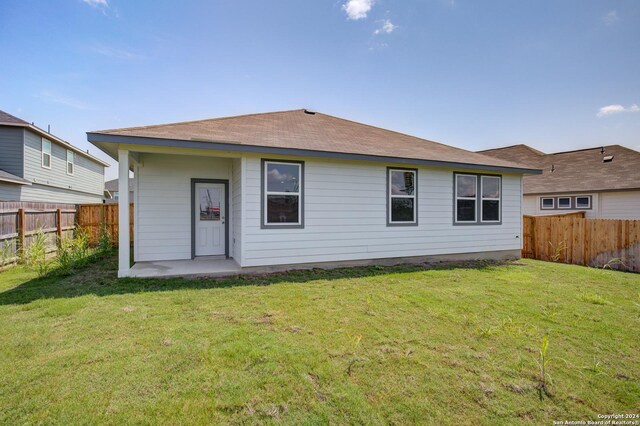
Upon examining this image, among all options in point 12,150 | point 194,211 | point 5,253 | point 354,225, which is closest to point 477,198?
point 354,225

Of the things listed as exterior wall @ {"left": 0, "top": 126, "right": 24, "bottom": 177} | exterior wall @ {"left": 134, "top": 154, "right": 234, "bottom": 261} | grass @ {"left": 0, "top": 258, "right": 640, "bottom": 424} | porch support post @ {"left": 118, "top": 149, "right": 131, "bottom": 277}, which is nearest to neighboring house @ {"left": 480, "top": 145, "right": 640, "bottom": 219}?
grass @ {"left": 0, "top": 258, "right": 640, "bottom": 424}

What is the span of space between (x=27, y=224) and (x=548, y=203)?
69.6 feet

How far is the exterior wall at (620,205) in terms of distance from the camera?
42.4 ft

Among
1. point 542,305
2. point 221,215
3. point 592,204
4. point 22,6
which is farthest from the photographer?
point 592,204

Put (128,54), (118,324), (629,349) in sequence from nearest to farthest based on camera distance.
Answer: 1. (629,349)
2. (118,324)
3. (128,54)

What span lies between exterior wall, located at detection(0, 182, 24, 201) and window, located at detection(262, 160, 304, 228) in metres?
11.5

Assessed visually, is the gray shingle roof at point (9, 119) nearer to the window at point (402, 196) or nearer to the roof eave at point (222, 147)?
the roof eave at point (222, 147)

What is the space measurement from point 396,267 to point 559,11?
8.90 metres

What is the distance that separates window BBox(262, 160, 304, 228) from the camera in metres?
6.73

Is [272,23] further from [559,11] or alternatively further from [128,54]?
[559,11]

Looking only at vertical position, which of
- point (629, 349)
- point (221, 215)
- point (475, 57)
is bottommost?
point (629, 349)

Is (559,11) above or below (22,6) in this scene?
above

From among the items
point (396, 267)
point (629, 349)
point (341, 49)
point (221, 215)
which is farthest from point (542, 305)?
point (341, 49)

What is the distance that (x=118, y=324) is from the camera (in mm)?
3812
